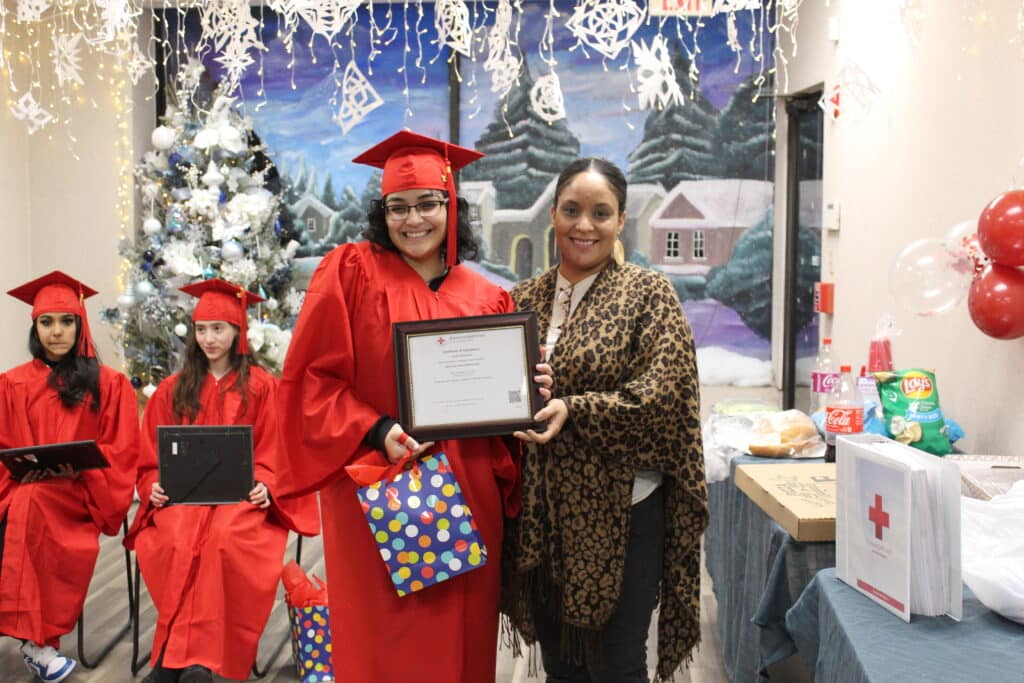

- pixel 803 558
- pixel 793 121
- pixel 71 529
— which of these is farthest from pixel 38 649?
pixel 793 121

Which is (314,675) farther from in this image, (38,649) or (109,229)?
(109,229)

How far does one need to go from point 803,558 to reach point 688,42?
4617mm

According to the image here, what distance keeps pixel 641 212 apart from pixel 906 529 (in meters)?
4.90

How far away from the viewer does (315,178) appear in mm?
6449

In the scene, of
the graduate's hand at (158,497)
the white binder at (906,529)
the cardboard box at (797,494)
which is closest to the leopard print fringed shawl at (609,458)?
the cardboard box at (797,494)

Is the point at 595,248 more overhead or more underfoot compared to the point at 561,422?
more overhead

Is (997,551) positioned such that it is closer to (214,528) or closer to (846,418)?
(846,418)

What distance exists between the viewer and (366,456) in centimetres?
206

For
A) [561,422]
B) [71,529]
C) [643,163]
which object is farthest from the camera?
[643,163]

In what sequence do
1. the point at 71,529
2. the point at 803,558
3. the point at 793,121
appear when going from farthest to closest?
the point at 793,121 < the point at 71,529 < the point at 803,558

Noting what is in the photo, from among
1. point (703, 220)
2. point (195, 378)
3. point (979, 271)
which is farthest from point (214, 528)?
point (703, 220)

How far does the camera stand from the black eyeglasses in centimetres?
207

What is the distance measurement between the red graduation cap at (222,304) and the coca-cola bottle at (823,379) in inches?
82.5

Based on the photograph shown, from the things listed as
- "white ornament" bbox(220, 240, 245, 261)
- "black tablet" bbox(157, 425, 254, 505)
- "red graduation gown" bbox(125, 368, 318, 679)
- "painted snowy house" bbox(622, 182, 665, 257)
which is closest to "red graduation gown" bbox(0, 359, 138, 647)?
"red graduation gown" bbox(125, 368, 318, 679)
